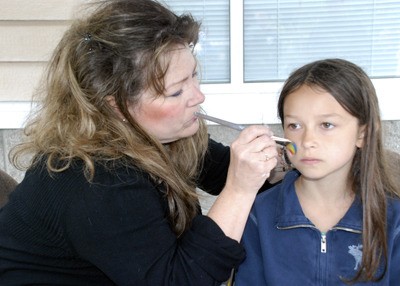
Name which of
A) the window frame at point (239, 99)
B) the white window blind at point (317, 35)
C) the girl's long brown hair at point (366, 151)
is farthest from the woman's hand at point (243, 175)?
the white window blind at point (317, 35)

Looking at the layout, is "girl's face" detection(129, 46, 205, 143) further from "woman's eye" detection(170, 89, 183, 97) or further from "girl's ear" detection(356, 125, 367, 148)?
"girl's ear" detection(356, 125, 367, 148)

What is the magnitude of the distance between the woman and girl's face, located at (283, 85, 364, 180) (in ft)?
0.40

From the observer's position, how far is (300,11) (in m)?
2.45

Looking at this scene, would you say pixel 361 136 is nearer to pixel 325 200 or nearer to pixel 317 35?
pixel 325 200

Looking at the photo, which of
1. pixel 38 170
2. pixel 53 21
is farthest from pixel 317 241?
pixel 53 21

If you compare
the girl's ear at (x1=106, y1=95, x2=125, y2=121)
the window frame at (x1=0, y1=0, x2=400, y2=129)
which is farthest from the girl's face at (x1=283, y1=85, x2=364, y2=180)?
the window frame at (x1=0, y1=0, x2=400, y2=129)

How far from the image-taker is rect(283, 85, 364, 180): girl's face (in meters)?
1.40

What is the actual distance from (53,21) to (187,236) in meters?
1.46

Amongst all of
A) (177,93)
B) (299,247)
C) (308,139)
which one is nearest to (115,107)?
(177,93)

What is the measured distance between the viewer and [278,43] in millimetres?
2504

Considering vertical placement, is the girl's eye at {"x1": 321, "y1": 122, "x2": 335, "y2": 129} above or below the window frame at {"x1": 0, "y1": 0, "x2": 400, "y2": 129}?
above

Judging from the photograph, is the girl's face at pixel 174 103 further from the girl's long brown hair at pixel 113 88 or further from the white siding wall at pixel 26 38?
the white siding wall at pixel 26 38

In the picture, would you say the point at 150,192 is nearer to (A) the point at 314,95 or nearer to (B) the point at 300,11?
(A) the point at 314,95

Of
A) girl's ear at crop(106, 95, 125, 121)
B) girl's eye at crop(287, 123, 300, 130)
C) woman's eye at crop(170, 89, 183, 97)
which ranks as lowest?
girl's eye at crop(287, 123, 300, 130)
